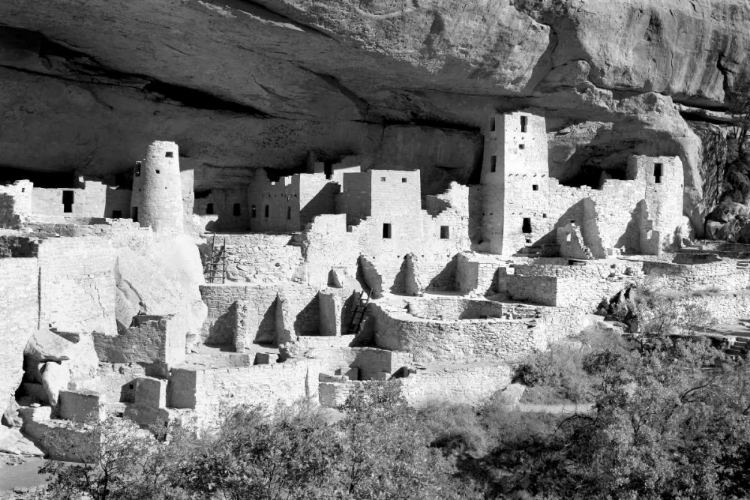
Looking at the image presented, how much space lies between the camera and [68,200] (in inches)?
1029

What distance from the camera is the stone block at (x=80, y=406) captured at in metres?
18.2

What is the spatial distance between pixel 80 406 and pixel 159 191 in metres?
8.35

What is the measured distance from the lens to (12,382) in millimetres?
18625

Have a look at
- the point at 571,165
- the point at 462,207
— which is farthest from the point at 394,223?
the point at 571,165

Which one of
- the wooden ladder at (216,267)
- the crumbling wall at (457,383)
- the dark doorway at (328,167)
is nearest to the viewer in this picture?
the crumbling wall at (457,383)

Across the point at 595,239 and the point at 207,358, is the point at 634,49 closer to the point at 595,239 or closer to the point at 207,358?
the point at 595,239

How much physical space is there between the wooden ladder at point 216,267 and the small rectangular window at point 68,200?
146 inches

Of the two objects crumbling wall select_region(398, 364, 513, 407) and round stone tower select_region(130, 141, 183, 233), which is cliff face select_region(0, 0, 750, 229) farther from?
crumbling wall select_region(398, 364, 513, 407)

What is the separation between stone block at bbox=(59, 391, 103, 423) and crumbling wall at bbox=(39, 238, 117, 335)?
1.65 m

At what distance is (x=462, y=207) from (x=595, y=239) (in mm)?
3799

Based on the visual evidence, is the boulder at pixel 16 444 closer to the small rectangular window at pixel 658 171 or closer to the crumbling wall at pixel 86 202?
the crumbling wall at pixel 86 202

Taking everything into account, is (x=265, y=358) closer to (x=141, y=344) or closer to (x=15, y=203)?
(x=141, y=344)

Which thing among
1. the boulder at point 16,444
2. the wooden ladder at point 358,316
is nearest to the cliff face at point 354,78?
the wooden ladder at point 358,316

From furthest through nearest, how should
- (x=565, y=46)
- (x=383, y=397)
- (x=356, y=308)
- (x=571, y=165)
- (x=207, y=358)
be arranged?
(x=571, y=165), (x=565, y=46), (x=356, y=308), (x=207, y=358), (x=383, y=397)
